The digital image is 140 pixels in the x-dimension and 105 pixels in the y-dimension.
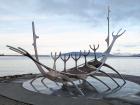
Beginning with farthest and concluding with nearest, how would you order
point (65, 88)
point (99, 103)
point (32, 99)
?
point (65, 88) → point (32, 99) → point (99, 103)

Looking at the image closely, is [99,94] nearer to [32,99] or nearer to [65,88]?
[65,88]

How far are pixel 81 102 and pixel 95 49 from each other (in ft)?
23.8

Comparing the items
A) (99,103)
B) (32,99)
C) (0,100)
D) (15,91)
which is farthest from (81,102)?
(15,91)

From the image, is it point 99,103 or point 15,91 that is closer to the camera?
point 99,103

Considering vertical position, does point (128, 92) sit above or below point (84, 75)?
below

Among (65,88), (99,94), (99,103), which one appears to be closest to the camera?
(99,103)

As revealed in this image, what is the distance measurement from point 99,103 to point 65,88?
6.77 m

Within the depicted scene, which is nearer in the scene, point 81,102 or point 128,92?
point 81,102

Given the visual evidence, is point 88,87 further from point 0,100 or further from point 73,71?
point 0,100

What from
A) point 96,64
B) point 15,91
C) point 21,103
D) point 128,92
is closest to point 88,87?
point 96,64

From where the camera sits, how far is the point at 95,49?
23.2 metres

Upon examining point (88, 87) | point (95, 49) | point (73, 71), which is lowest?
point (88, 87)

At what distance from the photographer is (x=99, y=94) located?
2077 cm

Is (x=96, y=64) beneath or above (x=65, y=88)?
above
